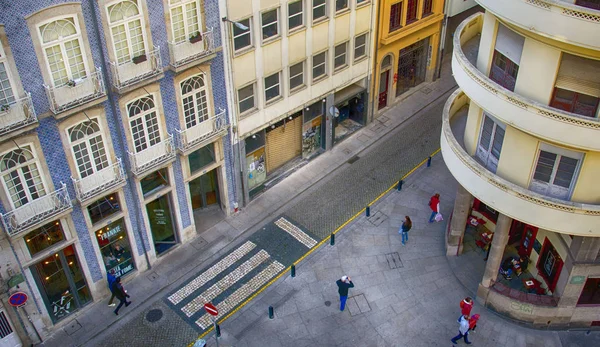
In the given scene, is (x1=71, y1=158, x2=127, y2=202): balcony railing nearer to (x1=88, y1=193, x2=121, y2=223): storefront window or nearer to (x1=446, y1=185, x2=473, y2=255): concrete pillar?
(x1=88, y1=193, x2=121, y2=223): storefront window

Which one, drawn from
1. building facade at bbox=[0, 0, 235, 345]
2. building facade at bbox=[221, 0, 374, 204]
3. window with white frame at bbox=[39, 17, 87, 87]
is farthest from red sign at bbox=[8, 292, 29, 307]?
building facade at bbox=[221, 0, 374, 204]

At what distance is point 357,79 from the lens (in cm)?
3791

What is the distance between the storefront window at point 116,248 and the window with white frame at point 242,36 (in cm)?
1022

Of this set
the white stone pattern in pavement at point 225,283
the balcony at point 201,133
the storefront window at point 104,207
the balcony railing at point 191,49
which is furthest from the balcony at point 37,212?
the white stone pattern in pavement at point 225,283

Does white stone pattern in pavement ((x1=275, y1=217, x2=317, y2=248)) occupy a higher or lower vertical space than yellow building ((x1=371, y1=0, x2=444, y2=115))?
lower

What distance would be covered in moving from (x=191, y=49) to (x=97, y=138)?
5.71 meters

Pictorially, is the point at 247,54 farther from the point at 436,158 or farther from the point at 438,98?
the point at 438,98

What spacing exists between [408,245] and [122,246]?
573 inches

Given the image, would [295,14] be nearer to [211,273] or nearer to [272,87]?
[272,87]

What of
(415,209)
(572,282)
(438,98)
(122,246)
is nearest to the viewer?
(572,282)

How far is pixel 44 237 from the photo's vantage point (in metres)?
26.2

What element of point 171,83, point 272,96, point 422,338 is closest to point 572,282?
point 422,338

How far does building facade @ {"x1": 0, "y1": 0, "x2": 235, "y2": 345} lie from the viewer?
22.8 m

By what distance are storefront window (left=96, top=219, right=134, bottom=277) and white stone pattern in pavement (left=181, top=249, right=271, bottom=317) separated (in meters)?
3.84
